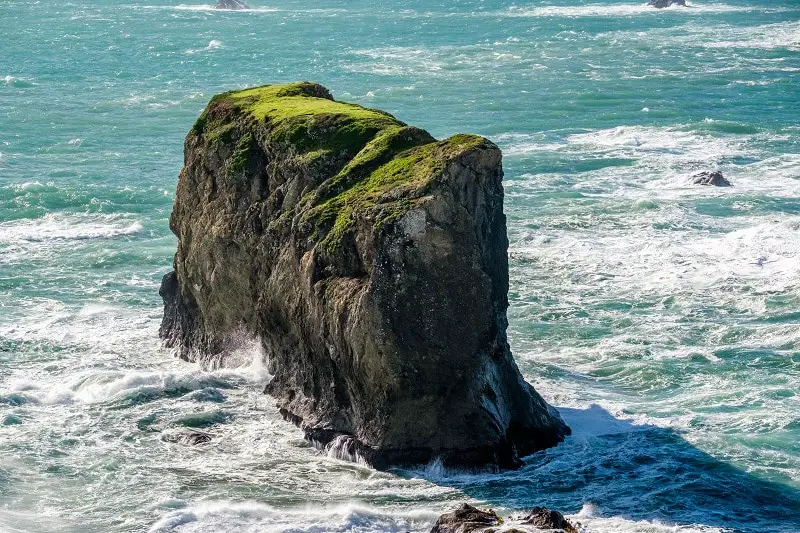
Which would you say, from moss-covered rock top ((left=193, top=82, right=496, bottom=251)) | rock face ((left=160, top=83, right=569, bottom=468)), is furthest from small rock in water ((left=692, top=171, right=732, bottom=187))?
rock face ((left=160, top=83, right=569, bottom=468))

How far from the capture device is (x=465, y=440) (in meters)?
23.9

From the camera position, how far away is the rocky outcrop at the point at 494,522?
19.4 metres

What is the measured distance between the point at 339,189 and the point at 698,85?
5404 cm

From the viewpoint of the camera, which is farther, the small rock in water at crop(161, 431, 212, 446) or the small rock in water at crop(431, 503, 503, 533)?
the small rock in water at crop(161, 431, 212, 446)

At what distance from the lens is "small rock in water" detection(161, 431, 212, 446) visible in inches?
1001

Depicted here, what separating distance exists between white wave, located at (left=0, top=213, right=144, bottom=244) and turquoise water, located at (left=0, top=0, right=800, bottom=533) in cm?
16

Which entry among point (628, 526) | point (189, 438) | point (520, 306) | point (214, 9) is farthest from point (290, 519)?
point (214, 9)

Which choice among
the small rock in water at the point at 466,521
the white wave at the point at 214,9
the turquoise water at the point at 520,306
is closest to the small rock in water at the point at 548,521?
the small rock in water at the point at 466,521

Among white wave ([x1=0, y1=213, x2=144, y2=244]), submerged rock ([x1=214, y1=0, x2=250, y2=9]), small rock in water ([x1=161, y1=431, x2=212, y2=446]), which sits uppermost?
submerged rock ([x1=214, y1=0, x2=250, y2=9])

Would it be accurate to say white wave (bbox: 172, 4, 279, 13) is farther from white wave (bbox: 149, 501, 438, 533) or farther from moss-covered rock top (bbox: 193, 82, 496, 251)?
white wave (bbox: 149, 501, 438, 533)

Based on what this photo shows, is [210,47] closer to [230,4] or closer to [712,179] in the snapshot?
[230,4]

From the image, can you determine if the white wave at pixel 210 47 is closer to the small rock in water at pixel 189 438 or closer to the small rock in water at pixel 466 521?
the small rock in water at pixel 189 438

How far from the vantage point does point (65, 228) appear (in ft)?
147

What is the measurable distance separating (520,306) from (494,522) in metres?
15.8
